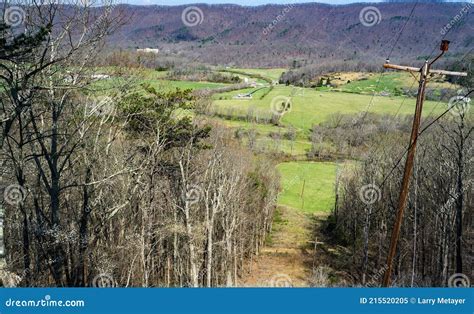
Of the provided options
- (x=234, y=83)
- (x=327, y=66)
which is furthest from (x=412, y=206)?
(x=327, y=66)

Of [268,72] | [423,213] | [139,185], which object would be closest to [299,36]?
[268,72]

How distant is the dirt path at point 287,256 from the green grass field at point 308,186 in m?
4.28

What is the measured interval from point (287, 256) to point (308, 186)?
24443mm

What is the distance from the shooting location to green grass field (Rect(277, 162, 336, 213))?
53688 millimetres

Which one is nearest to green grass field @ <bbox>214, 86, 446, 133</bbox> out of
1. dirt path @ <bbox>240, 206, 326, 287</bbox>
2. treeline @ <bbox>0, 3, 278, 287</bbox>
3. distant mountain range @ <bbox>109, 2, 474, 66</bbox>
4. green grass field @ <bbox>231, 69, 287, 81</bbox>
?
distant mountain range @ <bbox>109, 2, 474, 66</bbox>

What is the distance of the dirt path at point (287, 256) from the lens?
29734 mm

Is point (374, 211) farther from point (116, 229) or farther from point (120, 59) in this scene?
point (120, 59)

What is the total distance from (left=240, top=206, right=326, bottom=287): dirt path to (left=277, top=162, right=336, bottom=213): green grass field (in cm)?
428

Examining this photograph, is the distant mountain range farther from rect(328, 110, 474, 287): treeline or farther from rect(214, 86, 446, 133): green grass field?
rect(328, 110, 474, 287): treeline

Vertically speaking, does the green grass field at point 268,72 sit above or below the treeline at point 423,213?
above

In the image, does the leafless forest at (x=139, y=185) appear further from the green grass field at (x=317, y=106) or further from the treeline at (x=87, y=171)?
the green grass field at (x=317, y=106)

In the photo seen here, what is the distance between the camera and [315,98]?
90.1 metres

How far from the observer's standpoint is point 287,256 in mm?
35375

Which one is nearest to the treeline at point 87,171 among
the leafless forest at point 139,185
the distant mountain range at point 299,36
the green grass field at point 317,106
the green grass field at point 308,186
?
Result: the leafless forest at point 139,185
